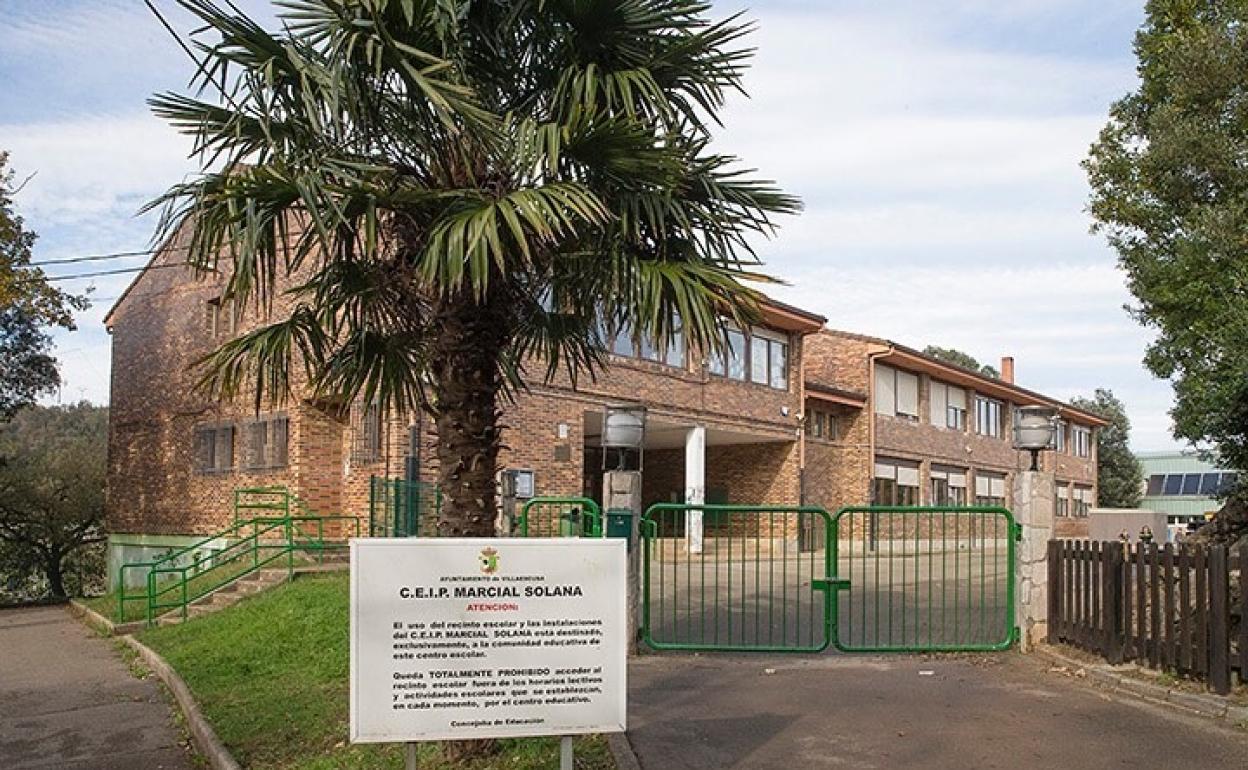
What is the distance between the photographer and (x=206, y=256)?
266 inches

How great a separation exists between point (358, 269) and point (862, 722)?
461 centimetres

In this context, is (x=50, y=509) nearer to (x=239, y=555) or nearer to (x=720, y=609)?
(x=239, y=555)

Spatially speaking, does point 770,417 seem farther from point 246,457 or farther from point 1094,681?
point 1094,681

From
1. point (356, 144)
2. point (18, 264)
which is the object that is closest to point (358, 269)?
point (356, 144)

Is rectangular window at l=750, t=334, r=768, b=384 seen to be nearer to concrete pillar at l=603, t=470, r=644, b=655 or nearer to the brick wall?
the brick wall

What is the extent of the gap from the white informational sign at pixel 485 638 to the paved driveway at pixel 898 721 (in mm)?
1370

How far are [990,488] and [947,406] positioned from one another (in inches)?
196

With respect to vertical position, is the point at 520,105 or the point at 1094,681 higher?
the point at 520,105

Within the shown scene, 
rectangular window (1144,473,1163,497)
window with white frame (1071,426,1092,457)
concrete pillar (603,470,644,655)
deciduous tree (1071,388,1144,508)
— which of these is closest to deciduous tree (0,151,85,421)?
concrete pillar (603,470,644,655)

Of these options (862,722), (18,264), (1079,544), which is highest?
(18,264)

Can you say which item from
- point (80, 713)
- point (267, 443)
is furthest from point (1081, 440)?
point (80, 713)

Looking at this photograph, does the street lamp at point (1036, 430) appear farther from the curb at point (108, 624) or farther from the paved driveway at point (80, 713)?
the curb at point (108, 624)

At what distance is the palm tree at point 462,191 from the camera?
668 cm

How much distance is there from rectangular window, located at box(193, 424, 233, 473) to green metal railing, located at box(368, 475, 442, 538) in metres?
5.25
